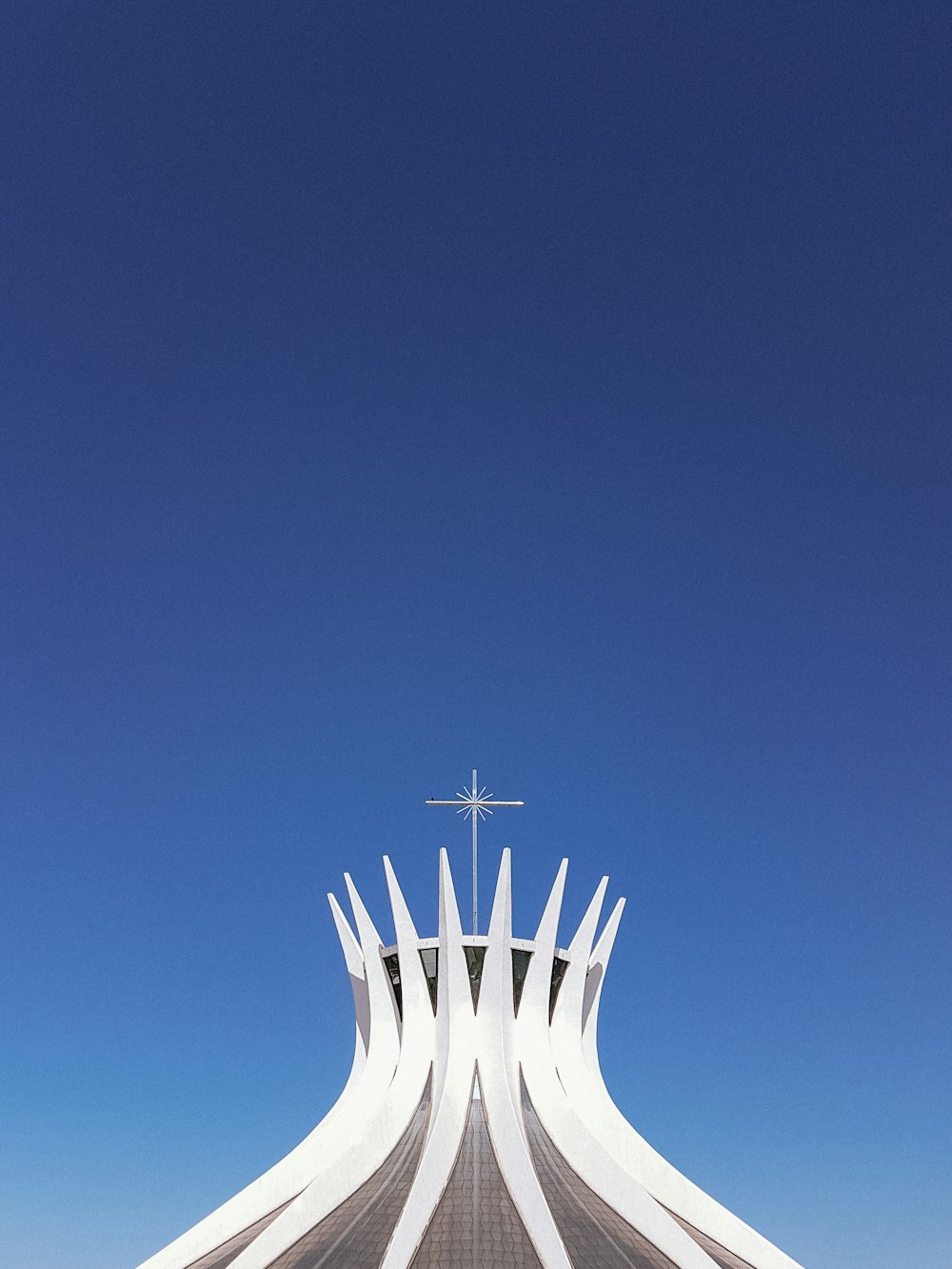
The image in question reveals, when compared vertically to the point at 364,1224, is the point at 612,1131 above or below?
above

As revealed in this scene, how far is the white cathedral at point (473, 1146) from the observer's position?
2489 centimetres

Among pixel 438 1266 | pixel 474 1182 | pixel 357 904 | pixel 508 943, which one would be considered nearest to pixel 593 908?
pixel 508 943

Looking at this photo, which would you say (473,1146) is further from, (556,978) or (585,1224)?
(556,978)

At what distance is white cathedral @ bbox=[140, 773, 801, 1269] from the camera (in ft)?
81.7

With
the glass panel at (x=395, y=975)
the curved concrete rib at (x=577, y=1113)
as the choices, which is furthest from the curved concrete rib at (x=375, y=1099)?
the curved concrete rib at (x=577, y=1113)

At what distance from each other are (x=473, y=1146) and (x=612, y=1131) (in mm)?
3778

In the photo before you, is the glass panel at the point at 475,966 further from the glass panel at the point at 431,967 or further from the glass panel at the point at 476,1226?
the glass panel at the point at 476,1226

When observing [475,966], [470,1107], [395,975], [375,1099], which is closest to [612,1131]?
[470,1107]

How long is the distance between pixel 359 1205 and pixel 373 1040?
16.9ft

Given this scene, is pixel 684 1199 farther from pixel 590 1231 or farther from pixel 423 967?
pixel 423 967

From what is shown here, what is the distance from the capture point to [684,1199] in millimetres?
28562

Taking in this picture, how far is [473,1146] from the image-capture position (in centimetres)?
2759

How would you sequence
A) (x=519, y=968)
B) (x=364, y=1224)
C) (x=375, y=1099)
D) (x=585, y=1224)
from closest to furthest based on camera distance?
(x=585, y=1224)
(x=364, y=1224)
(x=375, y=1099)
(x=519, y=968)

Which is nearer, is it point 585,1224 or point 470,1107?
point 585,1224
